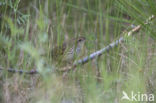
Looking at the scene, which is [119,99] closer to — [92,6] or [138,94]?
[138,94]

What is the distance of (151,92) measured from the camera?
2.40 meters

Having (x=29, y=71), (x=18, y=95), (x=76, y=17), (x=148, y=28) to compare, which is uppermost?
(x=76, y=17)

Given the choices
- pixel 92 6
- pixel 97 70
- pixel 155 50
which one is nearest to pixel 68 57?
pixel 97 70

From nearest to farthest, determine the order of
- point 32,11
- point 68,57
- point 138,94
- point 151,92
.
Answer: point 138,94 < point 151,92 < point 68,57 < point 32,11

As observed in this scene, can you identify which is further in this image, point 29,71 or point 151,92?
point 29,71

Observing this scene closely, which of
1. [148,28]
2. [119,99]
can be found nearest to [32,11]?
[148,28]

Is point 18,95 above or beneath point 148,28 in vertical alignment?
beneath

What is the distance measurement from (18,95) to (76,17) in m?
2.62

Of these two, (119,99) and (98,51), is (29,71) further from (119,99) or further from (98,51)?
(119,99)

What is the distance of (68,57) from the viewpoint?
345cm

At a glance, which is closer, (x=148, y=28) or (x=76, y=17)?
(x=148, y=28)

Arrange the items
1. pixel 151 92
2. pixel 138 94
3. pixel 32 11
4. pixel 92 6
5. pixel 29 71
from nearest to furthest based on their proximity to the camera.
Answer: pixel 138 94 → pixel 151 92 → pixel 29 71 → pixel 32 11 → pixel 92 6

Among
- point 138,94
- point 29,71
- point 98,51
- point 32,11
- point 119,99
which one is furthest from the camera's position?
point 32,11

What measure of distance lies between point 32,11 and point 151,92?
2.48 m
